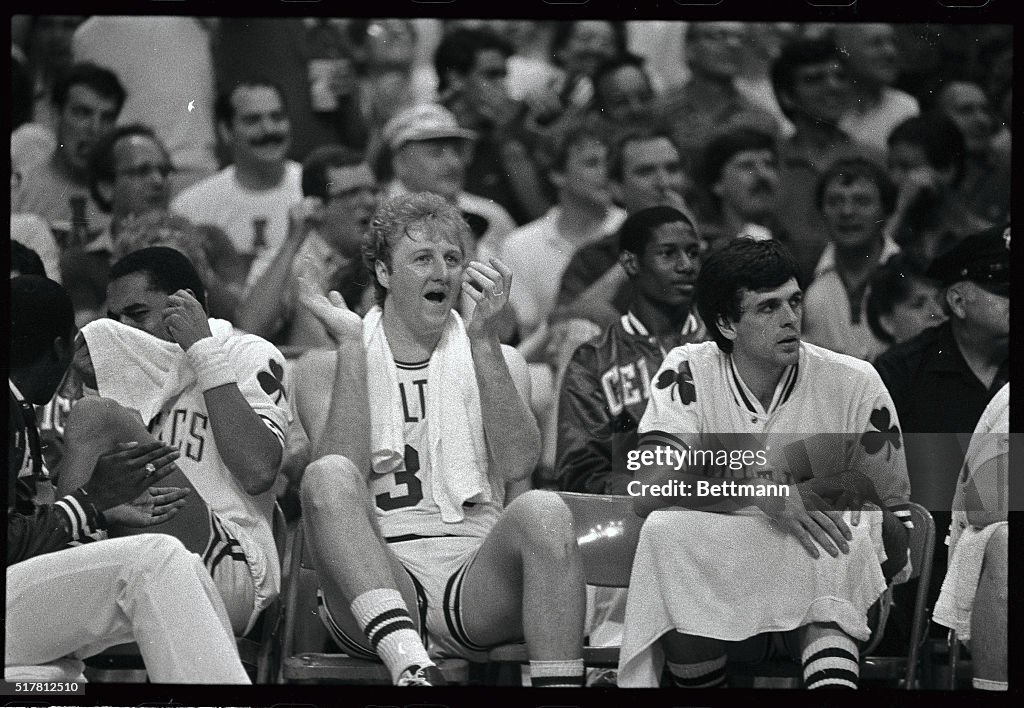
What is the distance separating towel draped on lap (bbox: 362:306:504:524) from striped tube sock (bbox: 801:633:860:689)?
865 mm

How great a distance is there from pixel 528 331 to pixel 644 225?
16.5 inches

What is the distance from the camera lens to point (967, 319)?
4.05 m

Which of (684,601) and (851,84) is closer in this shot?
(684,601)

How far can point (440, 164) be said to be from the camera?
414 centimetres

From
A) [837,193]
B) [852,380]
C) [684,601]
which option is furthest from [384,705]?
[837,193]

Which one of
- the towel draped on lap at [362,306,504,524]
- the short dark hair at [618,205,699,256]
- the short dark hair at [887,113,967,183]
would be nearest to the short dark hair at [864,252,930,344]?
the short dark hair at [887,113,967,183]

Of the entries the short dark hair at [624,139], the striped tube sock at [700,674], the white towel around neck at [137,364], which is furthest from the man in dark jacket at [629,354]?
the white towel around neck at [137,364]

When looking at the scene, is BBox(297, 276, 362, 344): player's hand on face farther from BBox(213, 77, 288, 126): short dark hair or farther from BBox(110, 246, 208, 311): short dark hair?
BBox(213, 77, 288, 126): short dark hair

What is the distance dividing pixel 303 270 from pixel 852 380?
1.47 m

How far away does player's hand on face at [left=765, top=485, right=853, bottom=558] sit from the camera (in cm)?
386

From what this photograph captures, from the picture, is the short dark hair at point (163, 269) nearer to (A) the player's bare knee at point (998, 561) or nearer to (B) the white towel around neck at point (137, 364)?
(B) the white towel around neck at point (137, 364)

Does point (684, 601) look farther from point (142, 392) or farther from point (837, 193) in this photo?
point (142, 392)

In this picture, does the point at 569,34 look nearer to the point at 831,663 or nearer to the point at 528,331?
the point at 528,331

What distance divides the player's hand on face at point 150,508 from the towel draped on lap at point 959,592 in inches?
76.8
